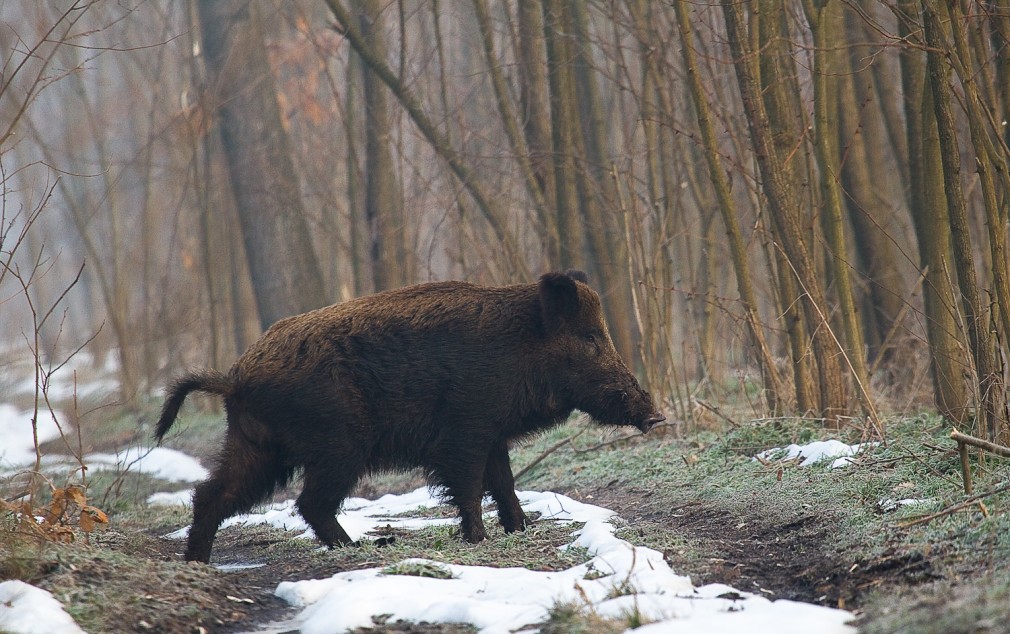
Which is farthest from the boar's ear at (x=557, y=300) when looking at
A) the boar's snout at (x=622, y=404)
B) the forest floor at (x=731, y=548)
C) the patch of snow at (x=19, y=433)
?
the patch of snow at (x=19, y=433)

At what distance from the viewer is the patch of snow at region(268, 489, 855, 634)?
12.1 ft

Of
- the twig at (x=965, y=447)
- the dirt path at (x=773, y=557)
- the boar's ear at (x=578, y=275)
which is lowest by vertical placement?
the dirt path at (x=773, y=557)

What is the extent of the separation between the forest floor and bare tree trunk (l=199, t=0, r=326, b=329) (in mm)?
6829

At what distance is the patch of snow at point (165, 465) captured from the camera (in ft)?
38.9

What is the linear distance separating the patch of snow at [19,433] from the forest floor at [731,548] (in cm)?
788

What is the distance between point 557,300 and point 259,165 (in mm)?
9598

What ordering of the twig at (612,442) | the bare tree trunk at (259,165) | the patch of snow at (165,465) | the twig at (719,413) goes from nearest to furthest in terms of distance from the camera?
1. the twig at (719,413)
2. the twig at (612,442)
3. the patch of snow at (165,465)
4. the bare tree trunk at (259,165)

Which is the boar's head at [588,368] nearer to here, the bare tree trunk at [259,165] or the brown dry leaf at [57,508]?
the brown dry leaf at [57,508]

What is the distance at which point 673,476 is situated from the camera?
764cm

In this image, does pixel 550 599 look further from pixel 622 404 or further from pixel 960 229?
pixel 960 229

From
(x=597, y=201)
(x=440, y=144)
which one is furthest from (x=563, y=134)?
(x=440, y=144)

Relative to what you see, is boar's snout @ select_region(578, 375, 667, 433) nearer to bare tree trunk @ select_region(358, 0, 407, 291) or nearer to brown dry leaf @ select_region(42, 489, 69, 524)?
brown dry leaf @ select_region(42, 489, 69, 524)

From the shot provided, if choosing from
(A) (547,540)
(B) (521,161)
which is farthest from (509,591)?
(B) (521,161)

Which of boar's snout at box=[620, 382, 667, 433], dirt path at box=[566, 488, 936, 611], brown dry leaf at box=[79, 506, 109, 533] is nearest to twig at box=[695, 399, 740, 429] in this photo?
dirt path at box=[566, 488, 936, 611]
